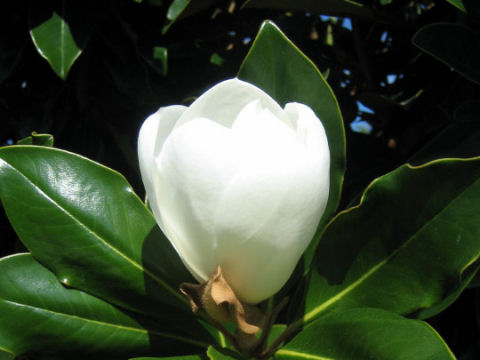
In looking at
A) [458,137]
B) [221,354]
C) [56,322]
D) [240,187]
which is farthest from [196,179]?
[458,137]

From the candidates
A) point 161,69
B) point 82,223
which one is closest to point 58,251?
point 82,223

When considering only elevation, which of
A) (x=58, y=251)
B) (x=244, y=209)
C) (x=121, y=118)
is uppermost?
(x=244, y=209)

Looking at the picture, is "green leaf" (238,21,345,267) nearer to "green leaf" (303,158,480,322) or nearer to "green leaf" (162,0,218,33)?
"green leaf" (303,158,480,322)

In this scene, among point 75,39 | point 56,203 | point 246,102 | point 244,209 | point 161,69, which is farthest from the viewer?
point 161,69

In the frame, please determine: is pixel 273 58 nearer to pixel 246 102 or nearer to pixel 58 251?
pixel 246 102

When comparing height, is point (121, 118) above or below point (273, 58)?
below

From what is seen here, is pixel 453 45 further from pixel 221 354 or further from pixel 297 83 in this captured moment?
pixel 221 354

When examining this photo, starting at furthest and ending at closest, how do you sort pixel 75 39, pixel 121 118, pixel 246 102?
pixel 121 118 < pixel 75 39 < pixel 246 102

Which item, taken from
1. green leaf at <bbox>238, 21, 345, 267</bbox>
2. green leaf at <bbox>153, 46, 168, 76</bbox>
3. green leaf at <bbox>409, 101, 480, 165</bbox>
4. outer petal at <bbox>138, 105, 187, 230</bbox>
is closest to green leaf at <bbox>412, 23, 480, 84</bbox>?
green leaf at <bbox>409, 101, 480, 165</bbox>
